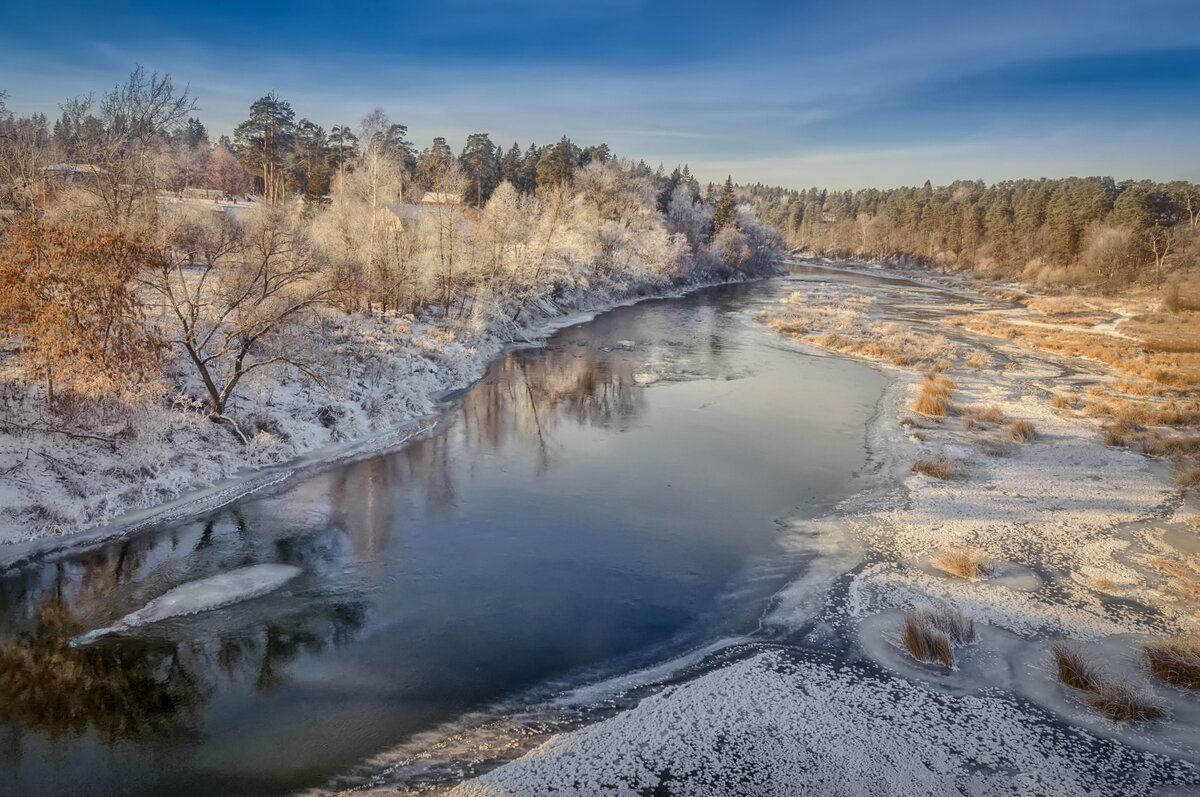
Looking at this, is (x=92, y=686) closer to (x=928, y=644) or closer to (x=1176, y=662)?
(x=928, y=644)

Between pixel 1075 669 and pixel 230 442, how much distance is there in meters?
17.3

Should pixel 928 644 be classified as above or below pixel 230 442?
below

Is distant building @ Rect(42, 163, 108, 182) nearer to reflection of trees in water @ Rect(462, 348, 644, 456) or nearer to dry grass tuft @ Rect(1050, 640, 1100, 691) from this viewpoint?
reflection of trees in water @ Rect(462, 348, 644, 456)

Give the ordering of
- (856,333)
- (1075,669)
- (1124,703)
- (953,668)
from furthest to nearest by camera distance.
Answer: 1. (856,333)
2. (953,668)
3. (1075,669)
4. (1124,703)

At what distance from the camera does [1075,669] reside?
337 inches

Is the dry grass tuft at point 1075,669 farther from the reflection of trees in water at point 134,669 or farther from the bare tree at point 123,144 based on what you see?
the bare tree at point 123,144

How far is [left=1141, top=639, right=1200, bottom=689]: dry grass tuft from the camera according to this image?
8.46m

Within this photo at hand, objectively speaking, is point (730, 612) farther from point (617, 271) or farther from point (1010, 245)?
point (1010, 245)

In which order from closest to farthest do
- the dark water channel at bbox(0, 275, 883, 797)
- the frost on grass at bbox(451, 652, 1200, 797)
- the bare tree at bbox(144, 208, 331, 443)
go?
1. the frost on grass at bbox(451, 652, 1200, 797)
2. the dark water channel at bbox(0, 275, 883, 797)
3. the bare tree at bbox(144, 208, 331, 443)

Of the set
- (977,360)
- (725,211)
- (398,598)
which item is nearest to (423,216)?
(398,598)

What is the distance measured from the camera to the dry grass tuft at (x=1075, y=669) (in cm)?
845

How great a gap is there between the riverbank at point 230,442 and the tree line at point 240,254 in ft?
1.94

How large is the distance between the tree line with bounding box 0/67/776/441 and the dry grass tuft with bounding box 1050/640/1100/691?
16110mm

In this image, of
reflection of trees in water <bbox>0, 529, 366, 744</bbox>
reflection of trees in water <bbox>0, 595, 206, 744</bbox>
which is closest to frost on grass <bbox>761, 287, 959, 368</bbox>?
reflection of trees in water <bbox>0, 529, 366, 744</bbox>
